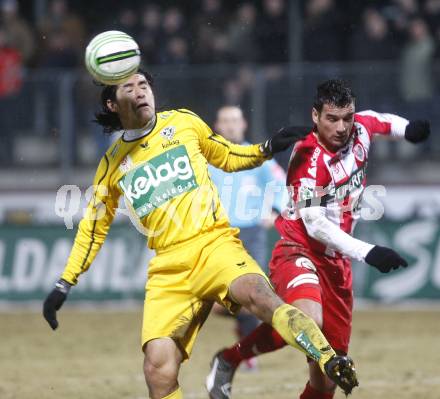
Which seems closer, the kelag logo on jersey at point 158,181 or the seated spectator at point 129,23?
the kelag logo on jersey at point 158,181

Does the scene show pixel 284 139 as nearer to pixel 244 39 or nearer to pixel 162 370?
pixel 162 370

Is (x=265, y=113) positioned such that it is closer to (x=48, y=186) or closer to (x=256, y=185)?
(x=48, y=186)

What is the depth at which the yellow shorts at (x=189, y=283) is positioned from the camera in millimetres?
6461

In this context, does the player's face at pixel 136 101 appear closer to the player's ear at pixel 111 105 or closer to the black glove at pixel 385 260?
the player's ear at pixel 111 105

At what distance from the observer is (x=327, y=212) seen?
6.99 metres

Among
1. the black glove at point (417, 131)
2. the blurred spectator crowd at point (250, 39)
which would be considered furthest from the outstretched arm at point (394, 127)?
the blurred spectator crowd at point (250, 39)

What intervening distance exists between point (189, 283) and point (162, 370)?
53 cm

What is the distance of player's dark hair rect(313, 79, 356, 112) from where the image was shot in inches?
265

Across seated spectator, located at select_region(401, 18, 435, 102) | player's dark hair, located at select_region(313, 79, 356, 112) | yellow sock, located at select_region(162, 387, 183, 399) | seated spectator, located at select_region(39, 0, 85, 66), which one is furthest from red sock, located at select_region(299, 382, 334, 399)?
seated spectator, located at select_region(39, 0, 85, 66)

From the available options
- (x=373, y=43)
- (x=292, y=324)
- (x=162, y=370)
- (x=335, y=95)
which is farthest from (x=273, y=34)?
(x=292, y=324)

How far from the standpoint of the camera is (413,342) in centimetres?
1151

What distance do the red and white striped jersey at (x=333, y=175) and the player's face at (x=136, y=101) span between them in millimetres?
1012

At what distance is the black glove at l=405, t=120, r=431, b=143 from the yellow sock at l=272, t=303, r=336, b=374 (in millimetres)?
1665

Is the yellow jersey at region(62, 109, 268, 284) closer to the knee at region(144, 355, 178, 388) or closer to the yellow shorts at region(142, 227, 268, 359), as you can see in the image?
the yellow shorts at region(142, 227, 268, 359)
